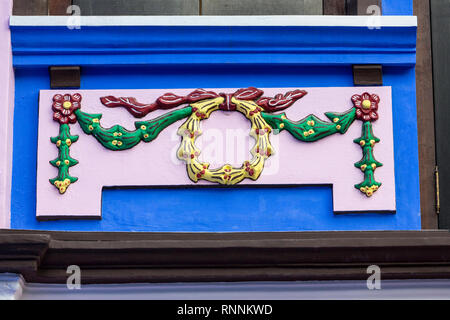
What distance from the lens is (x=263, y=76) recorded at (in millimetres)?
6383

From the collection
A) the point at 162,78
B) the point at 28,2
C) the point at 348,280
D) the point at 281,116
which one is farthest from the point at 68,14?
the point at 348,280

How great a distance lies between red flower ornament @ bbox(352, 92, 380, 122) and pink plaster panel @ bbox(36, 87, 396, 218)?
43 mm

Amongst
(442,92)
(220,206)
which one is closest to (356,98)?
(442,92)

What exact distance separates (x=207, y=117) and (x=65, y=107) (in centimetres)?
93

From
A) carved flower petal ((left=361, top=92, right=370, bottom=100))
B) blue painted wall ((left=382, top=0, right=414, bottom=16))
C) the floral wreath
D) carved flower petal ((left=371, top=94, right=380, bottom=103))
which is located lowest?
the floral wreath

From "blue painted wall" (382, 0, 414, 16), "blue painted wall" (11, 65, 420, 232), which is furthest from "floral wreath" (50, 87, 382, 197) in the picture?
"blue painted wall" (382, 0, 414, 16)

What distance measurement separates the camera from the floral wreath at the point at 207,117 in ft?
20.1

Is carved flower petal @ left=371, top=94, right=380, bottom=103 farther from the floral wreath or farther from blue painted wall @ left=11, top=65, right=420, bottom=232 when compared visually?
blue painted wall @ left=11, top=65, right=420, bottom=232

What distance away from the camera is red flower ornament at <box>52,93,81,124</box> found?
20.4ft

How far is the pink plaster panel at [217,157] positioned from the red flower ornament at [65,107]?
0.15 ft

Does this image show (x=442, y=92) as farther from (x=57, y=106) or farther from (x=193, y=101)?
(x=57, y=106)

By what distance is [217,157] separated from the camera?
20.4ft

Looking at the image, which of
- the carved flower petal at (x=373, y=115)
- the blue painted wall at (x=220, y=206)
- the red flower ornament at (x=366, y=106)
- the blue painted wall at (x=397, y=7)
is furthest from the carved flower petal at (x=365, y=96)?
the blue painted wall at (x=397, y=7)
